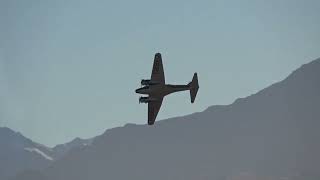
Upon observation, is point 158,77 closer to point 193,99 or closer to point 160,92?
point 160,92

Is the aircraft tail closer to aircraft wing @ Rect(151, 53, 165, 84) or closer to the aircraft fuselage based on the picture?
the aircraft fuselage

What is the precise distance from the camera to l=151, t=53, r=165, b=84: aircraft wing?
65.1 meters

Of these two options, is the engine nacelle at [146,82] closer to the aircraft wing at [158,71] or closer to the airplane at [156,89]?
the airplane at [156,89]

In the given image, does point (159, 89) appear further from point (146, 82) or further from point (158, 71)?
point (158, 71)

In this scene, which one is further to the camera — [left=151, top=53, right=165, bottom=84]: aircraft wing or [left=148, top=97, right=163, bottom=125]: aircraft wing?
[left=148, top=97, right=163, bottom=125]: aircraft wing

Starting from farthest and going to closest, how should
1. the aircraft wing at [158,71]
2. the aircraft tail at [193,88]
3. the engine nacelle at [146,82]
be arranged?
the aircraft tail at [193,88], the aircraft wing at [158,71], the engine nacelle at [146,82]

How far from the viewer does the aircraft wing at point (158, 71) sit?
65062 mm

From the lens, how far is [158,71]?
6575 centimetres

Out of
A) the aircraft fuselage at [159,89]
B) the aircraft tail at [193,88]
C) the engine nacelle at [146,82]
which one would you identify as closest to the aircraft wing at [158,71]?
the engine nacelle at [146,82]

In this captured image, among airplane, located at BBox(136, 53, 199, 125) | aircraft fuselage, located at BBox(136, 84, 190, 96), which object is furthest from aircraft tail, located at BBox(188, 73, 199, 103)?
aircraft fuselage, located at BBox(136, 84, 190, 96)

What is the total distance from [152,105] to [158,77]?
475 centimetres

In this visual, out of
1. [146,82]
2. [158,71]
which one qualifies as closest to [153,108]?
[146,82]

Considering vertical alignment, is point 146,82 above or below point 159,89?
above

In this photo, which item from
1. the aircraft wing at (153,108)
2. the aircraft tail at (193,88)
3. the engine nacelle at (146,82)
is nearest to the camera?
the engine nacelle at (146,82)
